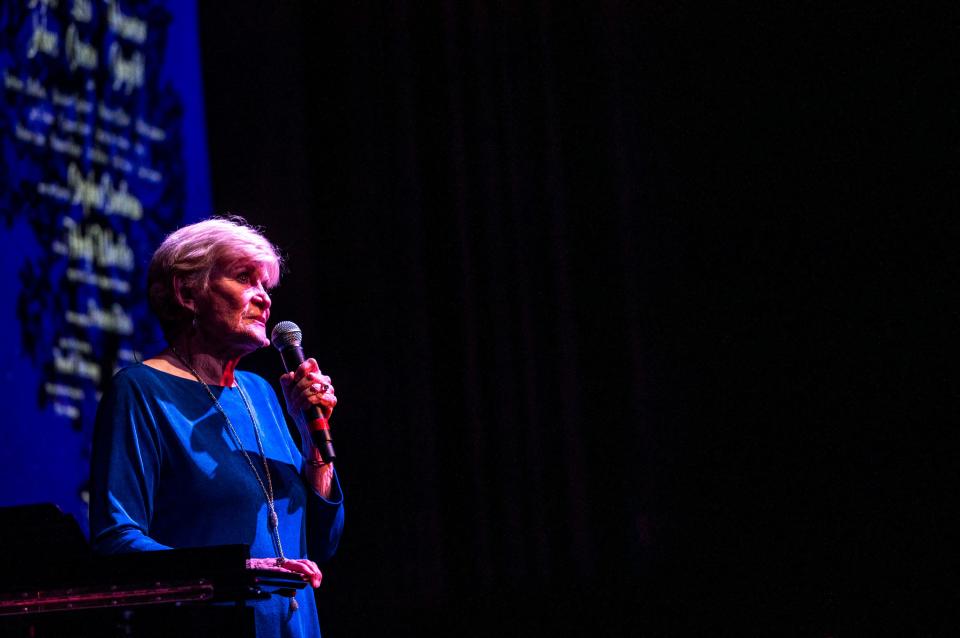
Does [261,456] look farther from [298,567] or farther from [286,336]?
[298,567]

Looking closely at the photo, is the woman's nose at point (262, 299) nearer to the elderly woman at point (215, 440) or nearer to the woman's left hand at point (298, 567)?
the elderly woman at point (215, 440)

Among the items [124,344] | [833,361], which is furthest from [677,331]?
[124,344]

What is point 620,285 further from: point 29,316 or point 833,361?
point 29,316

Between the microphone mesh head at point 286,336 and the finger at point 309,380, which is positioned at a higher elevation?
the microphone mesh head at point 286,336

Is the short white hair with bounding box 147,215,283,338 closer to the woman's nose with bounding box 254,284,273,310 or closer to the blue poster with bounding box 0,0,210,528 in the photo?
the woman's nose with bounding box 254,284,273,310

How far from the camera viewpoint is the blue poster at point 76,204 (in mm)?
2916

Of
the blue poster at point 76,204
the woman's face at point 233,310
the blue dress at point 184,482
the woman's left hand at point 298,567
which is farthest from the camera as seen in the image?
the blue poster at point 76,204

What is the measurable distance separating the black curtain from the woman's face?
4.62ft

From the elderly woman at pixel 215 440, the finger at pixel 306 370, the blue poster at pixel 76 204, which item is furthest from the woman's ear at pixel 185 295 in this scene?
the blue poster at pixel 76 204

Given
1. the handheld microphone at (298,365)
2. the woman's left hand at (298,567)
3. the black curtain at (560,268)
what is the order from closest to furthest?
the woman's left hand at (298,567) → the handheld microphone at (298,365) → the black curtain at (560,268)

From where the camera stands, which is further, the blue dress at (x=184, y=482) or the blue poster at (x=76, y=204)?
the blue poster at (x=76, y=204)

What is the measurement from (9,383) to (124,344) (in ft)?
1.30

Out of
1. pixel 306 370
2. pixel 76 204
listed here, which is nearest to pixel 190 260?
pixel 306 370

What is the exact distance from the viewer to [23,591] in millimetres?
1433
